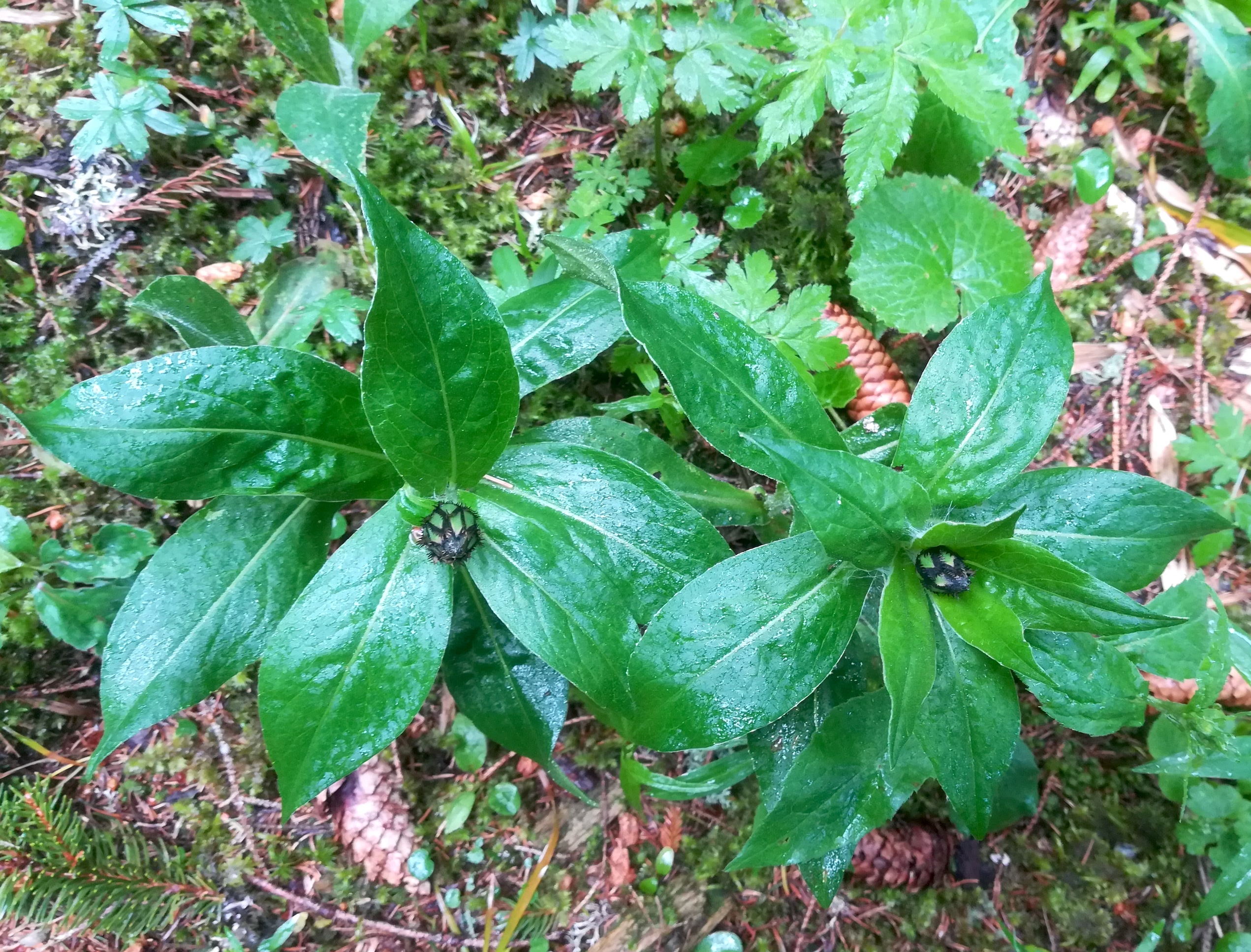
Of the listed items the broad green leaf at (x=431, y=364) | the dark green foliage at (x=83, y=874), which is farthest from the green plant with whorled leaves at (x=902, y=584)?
the dark green foliage at (x=83, y=874)

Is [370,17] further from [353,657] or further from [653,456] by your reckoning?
[353,657]

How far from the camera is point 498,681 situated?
85.1 inches

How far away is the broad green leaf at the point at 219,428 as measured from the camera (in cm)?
155

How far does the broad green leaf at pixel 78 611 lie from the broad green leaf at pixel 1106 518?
2.71 meters

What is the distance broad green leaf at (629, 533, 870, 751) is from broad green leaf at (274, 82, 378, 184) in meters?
1.76

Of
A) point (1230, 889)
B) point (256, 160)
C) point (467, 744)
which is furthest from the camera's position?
point (467, 744)

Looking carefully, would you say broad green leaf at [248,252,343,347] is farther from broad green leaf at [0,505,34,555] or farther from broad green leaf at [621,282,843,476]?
broad green leaf at [621,282,843,476]

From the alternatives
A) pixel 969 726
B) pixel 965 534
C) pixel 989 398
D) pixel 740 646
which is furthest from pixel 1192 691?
pixel 740 646

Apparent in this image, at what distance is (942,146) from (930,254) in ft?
1.52

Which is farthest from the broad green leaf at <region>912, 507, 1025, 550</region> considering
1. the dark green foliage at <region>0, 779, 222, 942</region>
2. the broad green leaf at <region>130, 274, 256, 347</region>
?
the dark green foliage at <region>0, 779, 222, 942</region>

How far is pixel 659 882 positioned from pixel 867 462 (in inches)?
79.4

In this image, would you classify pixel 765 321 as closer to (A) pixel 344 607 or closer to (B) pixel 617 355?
(B) pixel 617 355

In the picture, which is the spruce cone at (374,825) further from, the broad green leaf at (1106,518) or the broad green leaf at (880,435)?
the broad green leaf at (1106,518)

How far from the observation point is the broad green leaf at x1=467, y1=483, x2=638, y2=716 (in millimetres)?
1725
